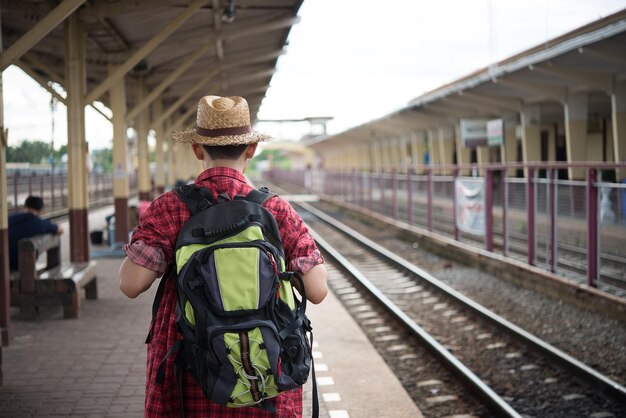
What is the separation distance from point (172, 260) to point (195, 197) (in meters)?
0.21

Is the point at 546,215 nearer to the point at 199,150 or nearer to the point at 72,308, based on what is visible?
the point at 72,308

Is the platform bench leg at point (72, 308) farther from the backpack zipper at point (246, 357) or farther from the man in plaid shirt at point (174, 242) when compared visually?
the backpack zipper at point (246, 357)

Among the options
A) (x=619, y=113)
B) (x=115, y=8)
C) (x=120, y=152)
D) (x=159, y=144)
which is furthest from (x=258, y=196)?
(x=159, y=144)

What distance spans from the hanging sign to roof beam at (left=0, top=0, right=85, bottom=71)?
9012mm

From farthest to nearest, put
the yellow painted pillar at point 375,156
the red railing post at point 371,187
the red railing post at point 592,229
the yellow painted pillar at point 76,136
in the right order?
the yellow painted pillar at point 375,156
the red railing post at point 371,187
the yellow painted pillar at point 76,136
the red railing post at point 592,229

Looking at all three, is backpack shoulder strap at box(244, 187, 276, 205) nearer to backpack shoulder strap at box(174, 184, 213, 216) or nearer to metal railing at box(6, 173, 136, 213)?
backpack shoulder strap at box(174, 184, 213, 216)

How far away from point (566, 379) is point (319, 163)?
68696mm

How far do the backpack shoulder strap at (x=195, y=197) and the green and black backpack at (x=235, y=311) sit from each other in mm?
70

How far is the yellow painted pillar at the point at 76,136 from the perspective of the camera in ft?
33.1

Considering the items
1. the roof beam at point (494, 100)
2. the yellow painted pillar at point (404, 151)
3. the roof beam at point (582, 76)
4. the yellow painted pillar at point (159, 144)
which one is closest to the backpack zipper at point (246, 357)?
the roof beam at point (582, 76)

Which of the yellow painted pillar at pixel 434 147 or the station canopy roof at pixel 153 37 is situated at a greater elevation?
the station canopy roof at pixel 153 37

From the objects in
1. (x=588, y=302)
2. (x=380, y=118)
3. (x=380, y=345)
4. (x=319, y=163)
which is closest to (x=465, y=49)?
(x=380, y=118)

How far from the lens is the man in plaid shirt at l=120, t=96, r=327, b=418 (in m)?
2.53

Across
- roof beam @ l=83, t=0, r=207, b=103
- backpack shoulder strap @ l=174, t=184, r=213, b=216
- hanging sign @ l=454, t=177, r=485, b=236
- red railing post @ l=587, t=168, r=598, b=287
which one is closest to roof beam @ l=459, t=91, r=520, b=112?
hanging sign @ l=454, t=177, r=485, b=236
